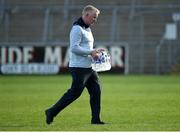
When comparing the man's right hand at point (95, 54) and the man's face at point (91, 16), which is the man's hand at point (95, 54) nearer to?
the man's right hand at point (95, 54)

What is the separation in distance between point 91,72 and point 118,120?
4.28 ft

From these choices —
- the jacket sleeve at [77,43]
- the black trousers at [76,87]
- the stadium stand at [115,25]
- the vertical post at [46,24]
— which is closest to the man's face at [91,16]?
the jacket sleeve at [77,43]

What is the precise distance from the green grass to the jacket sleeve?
1.27m

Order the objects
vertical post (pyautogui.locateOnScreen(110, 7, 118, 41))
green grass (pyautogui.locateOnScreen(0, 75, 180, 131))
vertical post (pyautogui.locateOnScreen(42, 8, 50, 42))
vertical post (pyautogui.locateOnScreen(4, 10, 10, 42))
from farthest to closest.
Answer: vertical post (pyautogui.locateOnScreen(4, 10, 10, 42)) → vertical post (pyautogui.locateOnScreen(42, 8, 50, 42)) → vertical post (pyautogui.locateOnScreen(110, 7, 118, 41)) → green grass (pyautogui.locateOnScreen(0, 75, 180, 131))

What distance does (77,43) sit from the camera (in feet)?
45.6

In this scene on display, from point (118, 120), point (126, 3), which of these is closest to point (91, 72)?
point (118, 120)

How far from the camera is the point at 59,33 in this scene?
129 ft

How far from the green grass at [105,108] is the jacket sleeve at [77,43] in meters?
1.27

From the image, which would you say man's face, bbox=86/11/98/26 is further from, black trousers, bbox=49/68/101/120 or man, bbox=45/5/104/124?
black trousers, bbox=49/68/101/120

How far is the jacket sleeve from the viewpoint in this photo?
1386cm

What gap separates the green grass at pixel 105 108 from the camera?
13.9 meters

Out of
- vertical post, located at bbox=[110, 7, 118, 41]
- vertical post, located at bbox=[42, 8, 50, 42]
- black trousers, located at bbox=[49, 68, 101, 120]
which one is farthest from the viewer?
vertical post, located at bbox=[42, 8, 50, 42]

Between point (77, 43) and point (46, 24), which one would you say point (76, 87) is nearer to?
point (77, 43)

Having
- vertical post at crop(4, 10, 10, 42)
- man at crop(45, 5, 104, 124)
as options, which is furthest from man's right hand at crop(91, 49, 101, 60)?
vertical post at crop(4, 10, 10, 42)
